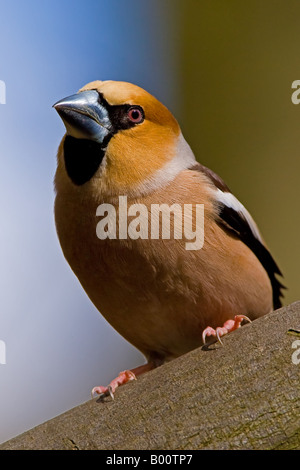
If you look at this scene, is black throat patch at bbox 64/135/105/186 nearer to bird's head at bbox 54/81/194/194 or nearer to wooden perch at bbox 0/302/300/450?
bird's head at bbox 54/81/194/194

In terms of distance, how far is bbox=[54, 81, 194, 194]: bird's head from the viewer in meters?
2.16

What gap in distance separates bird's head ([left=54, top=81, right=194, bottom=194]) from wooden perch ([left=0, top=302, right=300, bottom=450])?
2.76 ft

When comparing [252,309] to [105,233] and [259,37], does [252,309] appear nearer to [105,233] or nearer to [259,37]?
[105,233]

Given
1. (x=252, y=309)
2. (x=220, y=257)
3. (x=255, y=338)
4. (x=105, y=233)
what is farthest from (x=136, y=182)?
(x=255, y=338)

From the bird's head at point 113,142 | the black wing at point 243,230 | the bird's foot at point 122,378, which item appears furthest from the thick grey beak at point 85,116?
Result: the bird's foot at point 122,378

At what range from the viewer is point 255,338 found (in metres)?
1.45

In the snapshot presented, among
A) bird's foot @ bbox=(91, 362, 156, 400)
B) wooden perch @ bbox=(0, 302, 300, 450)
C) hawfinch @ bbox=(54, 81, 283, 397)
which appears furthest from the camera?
hawfinch @ bbox=(54, 81, 283, 397)

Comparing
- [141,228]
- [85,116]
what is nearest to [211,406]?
[141,228]

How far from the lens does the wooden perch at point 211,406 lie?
4.25 ft

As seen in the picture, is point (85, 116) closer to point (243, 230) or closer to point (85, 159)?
point (85, 159)

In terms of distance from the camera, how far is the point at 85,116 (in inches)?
83.3

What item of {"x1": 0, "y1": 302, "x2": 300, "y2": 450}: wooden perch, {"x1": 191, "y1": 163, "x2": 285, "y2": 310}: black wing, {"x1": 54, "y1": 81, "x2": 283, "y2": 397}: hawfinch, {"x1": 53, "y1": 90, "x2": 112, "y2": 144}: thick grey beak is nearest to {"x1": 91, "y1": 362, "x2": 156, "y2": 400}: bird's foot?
{"x1": 54, "y1": 81, "x2": 283, "y2": 397}: hawfinch

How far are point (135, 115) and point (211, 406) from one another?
3.90 feet

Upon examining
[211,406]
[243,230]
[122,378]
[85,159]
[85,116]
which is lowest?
[122,378]
